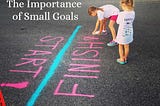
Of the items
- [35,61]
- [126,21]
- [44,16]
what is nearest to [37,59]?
[35,61]

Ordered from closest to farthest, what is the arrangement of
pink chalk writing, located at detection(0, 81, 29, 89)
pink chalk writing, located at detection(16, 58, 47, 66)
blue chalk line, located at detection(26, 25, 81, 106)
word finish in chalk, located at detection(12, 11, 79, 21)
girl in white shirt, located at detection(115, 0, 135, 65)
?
blue chalk line, located at detection(26, 25, 81, 106) → pink chalk writing, located at detection(0, 81, 29, 89) → girl in white shirt, located at detection(115, 0, 135, 65) → pink chalk writing, located at detection(16, 58, 47, 66) → word finish in chalk, located at detection(12, 11, 79, 21)

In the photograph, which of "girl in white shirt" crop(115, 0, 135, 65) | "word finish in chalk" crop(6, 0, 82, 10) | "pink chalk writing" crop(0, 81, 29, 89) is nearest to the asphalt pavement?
"pink chalk writing" crop(0, 81, 29, 89)

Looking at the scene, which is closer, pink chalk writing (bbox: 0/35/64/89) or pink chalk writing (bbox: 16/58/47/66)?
pink chalk writing (bbox: 0/35/64/89)

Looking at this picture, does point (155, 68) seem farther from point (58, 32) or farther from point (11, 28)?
point (11, 28)

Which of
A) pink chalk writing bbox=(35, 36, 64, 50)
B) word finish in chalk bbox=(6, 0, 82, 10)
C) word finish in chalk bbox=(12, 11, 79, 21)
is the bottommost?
pink chalk writing bbox=(35, 36, 64, 50)

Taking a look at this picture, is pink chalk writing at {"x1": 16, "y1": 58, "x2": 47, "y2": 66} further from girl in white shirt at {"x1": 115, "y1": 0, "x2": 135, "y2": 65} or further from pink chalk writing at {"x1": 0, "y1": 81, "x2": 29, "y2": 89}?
girl in white shirt at {"x1": 115, "y1": 0, "x2": 135, "y2": 65}

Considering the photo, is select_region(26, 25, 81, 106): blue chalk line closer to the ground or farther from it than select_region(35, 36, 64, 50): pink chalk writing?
closer to the ground

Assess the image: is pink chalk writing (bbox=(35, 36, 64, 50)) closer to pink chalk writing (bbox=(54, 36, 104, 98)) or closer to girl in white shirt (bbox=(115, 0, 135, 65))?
pink chalk writing (bbox=(54, 36, 104, 98))

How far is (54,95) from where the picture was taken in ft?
16.7

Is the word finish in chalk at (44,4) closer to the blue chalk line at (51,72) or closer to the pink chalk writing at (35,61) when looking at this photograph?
the blue chalk line at (51,72)

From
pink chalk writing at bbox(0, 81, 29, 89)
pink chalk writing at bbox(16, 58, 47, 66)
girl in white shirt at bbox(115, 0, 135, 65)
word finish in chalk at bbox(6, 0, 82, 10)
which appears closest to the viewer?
pink chalk writing at bbox(0, 81, 29, 89)

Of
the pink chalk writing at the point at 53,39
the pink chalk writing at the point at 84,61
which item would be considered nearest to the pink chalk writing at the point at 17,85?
the pink chalk writing at the point at 84,61

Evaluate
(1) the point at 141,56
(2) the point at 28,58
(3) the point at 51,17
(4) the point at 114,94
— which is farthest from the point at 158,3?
(4) the point at 114,94

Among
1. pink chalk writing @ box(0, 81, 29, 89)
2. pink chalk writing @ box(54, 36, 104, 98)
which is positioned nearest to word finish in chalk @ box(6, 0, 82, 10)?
pink chalk writing @ box(54, 36, 104, 98)
